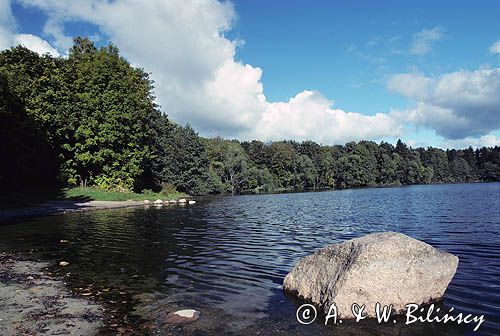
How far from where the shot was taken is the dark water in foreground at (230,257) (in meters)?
10.0

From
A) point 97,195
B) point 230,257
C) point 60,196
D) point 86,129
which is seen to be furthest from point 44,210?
point 230,257

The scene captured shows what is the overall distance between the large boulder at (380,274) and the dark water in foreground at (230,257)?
74cm

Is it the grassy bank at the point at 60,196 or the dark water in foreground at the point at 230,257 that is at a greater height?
the grassy bank at the point at 60,196

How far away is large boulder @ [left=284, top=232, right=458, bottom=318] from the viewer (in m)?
9.55

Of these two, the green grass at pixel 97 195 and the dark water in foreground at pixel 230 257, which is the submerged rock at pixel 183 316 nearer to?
the dark water in foreground at pixel 230 257

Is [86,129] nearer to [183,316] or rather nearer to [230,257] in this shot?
[230,257]

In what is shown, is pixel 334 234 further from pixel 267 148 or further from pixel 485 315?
pixel 267 148

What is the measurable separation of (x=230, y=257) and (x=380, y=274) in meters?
8.47

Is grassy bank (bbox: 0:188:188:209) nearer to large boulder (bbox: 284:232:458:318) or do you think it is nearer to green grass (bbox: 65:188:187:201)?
green grass (bbox: 65:188:187:201)

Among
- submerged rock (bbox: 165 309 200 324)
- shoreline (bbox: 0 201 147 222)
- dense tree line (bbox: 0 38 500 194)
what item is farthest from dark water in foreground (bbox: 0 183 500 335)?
dense tree line (bbox: 0 38 500 194)

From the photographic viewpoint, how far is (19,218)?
32.0 metres

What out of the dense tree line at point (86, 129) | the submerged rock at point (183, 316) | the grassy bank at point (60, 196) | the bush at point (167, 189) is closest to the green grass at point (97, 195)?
the grassy bank at point (60, 196)

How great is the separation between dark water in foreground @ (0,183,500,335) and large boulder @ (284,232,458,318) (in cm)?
74

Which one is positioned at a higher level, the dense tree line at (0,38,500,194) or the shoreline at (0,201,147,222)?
the dense tree line at (0,38,500,194)
